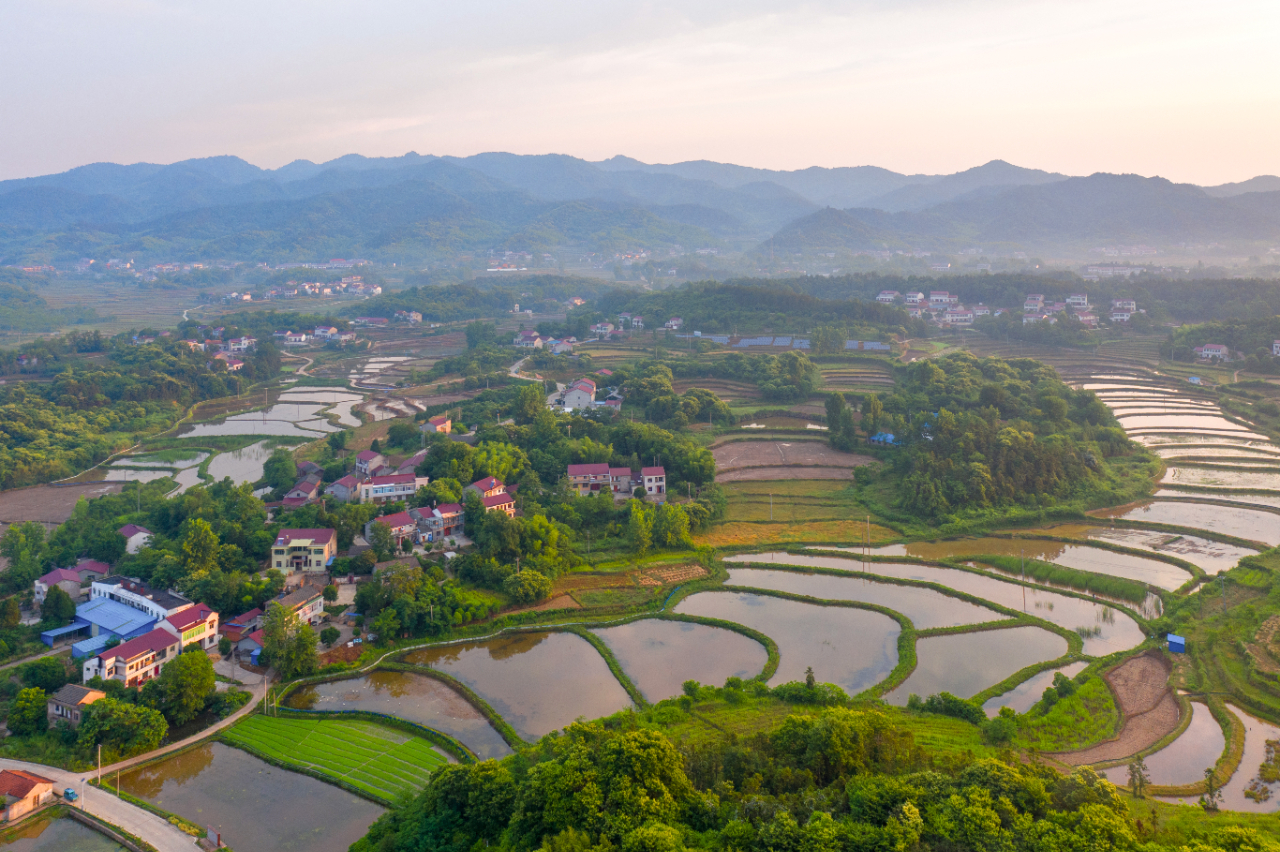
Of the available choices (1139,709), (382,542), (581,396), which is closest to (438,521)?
(382,542)

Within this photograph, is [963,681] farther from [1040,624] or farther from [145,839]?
[145,839]

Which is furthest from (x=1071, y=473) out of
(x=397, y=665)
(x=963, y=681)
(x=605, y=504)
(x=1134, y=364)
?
(x=1134, y=364)

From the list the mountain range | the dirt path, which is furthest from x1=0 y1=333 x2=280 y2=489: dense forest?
the mountain range

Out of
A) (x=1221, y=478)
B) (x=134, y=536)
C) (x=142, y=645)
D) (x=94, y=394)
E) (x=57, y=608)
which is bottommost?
(x=57, y=608)

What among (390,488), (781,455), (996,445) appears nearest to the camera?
(390,488)

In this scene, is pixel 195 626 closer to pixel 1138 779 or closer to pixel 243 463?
pixel 243 463

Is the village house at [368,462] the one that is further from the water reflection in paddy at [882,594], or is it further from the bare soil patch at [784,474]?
the water reflection in paddy at [882,594]

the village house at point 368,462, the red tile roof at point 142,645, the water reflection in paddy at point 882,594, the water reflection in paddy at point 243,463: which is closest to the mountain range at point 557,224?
the water reflection in paddy at point 243,463
